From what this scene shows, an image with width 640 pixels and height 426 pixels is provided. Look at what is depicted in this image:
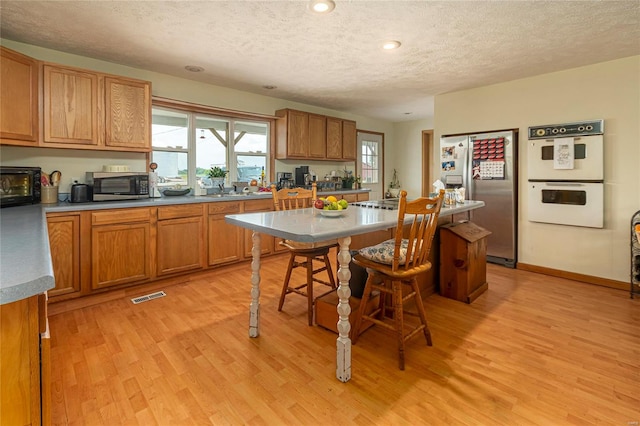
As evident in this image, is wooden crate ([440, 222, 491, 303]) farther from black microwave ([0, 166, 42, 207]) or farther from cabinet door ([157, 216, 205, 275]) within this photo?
black microwave ([0, 166, 42, 207])

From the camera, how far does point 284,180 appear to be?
16.8 ft

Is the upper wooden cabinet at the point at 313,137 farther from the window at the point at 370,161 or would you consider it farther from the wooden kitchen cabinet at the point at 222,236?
the wooden kitchen cabinet at the point at 222,236

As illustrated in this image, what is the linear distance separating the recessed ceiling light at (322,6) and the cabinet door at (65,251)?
2589 millimetres

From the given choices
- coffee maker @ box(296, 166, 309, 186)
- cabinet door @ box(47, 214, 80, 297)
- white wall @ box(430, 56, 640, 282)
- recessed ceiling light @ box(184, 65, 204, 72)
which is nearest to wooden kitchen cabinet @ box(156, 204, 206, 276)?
cabinet door @ box(47, 214, 80, 297)

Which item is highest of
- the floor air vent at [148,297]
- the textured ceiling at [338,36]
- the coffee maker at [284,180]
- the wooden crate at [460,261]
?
the textured ceiling at [338,36]

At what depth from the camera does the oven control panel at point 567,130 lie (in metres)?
3.44

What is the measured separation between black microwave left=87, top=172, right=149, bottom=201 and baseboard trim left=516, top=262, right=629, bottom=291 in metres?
4.47

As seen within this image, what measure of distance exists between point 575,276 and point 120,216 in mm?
4796

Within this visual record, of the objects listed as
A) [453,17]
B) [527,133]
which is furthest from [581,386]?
[527,133]

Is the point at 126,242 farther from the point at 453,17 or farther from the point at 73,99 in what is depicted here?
the point at 453,17

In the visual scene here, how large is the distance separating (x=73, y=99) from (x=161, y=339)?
7.53 feet

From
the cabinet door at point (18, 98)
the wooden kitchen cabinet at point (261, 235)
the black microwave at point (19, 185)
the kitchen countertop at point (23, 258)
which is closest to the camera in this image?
the kitchen countertop at point (23, 258)

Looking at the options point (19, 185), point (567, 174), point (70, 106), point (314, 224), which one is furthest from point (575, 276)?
point (19, 185)

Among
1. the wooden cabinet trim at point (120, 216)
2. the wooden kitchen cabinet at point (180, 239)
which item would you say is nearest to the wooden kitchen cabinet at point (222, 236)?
the wooden kitchen cabinet at point (180, 239)
